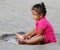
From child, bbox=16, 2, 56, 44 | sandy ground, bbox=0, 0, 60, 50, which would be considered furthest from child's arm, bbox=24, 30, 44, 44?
sandy ground, bbox=0, 0, 60, 50

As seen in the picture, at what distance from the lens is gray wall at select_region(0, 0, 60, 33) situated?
7008mm

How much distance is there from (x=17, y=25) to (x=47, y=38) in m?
2.06

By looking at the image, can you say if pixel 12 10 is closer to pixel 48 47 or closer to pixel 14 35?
pixel 14 35

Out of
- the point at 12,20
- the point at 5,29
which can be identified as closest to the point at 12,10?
the point at 12,20

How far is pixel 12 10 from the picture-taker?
8.74 meters

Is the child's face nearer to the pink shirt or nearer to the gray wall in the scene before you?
the pink shirt

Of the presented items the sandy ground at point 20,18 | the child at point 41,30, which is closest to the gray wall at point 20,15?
the sandy ground at point 20,18

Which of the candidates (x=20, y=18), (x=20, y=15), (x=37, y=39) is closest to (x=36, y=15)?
(x=37, y=39)

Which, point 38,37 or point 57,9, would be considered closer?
point 38,37

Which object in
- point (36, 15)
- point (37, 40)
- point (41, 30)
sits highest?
point (36, 15)

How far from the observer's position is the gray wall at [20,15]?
7.01m

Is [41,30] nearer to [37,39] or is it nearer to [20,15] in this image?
[37,39]

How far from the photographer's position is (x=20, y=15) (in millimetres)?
8266

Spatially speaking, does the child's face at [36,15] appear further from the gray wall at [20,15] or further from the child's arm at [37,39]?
the gray wall at [20,15]
